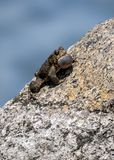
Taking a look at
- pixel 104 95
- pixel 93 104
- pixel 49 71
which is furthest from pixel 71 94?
pixel 49 71

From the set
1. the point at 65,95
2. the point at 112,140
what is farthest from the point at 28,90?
the point at 112,140

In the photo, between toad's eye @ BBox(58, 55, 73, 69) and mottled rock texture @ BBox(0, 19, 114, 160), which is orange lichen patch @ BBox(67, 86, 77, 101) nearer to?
mottled rock texture @ BBox(0, 19, 114, 160)

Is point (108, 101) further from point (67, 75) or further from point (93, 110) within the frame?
point (67, 75)

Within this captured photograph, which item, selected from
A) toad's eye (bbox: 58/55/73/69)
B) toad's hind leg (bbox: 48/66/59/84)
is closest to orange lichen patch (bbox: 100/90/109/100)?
toad's hind leg (bbox: 48/66/59/84)

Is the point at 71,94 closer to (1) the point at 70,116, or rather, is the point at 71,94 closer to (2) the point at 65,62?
(1) the point at 70,116

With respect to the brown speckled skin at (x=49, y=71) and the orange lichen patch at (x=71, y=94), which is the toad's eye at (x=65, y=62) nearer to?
the brown speckled skin at (x=49, y=71)
